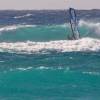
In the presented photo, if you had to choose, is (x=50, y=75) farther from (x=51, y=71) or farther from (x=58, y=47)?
(x=58, y=47)

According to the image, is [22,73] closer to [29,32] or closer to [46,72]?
[46,72]

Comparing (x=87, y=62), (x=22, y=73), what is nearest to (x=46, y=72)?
(x=22, y=73)

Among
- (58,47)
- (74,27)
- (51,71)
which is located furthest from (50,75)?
(74,27)

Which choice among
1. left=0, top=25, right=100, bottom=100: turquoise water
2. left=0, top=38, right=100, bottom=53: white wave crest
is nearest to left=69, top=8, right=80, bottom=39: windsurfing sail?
left=0, top=38, right=100, bottom=53: white wave crest

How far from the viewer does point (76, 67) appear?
25.1 m

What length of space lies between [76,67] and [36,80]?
3386 millimetres

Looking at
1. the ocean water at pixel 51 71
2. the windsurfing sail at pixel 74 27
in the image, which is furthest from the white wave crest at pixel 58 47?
the windsurfing sail at pixel 74 27

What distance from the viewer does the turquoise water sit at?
19.7 metres

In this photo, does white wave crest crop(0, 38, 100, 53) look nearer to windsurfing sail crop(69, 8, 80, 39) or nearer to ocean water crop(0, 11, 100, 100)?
ocean water crop(0, 11, 100, 100)

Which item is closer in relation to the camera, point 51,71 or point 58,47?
point 51,71

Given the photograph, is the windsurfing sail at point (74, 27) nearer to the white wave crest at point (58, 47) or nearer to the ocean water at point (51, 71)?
the ocean water at point (51, 71)

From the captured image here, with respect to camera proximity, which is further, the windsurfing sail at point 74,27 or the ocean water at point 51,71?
the windsurfing sail at point 74,27

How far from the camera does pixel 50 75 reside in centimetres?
2311

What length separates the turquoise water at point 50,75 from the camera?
1967 centimetres
